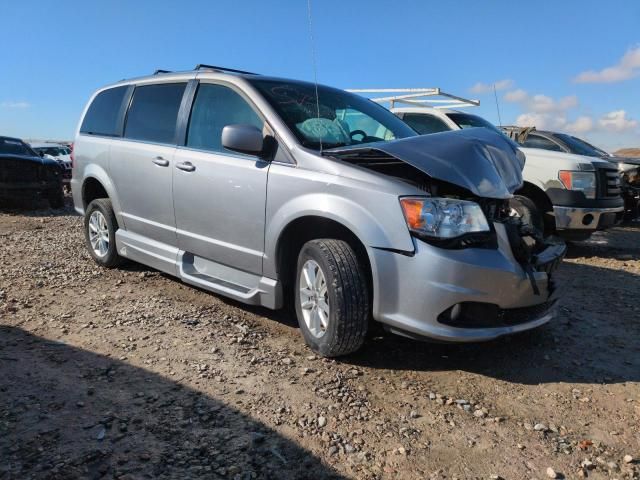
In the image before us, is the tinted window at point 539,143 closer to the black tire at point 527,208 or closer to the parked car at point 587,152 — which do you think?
the parked car at point 587,152

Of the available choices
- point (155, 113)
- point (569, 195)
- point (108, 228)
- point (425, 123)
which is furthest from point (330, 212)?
point (425, 123)

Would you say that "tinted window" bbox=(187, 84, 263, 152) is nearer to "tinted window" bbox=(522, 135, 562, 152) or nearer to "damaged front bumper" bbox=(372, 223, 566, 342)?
"damaged front bumper" bbox=(372, 223, 566, 342)

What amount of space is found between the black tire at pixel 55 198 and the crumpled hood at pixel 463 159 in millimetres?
10127

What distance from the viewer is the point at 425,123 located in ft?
27.1

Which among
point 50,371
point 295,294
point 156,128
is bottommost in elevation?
point 50,371

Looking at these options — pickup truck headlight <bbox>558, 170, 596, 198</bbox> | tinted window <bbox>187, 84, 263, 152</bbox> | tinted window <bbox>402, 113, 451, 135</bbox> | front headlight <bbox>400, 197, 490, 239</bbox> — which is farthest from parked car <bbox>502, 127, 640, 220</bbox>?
front headlight <bbox>400, 197, 490, 239</bbox>

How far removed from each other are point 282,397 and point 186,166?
7.02ft

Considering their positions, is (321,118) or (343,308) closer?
(343,308)

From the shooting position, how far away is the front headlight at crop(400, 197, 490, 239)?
116 inches

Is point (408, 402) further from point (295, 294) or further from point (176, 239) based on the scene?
point (176, 239)

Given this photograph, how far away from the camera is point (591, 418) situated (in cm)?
282

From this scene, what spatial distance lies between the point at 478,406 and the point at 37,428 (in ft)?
7.54

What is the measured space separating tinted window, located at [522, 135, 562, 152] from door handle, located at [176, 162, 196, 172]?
6.00 meters

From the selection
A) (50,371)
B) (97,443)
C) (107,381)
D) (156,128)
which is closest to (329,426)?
(97,443)
